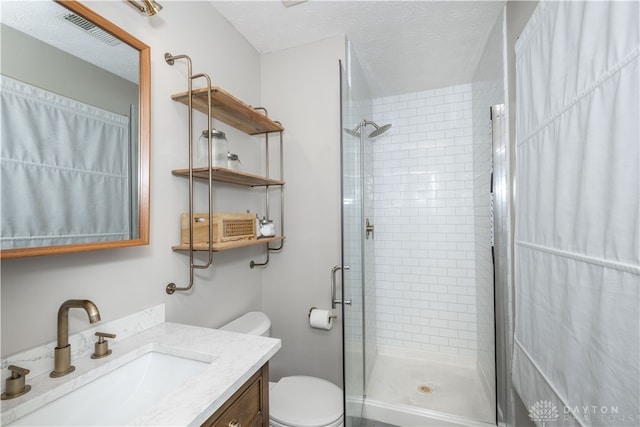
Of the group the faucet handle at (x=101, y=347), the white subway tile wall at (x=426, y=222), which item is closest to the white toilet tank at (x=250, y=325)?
the faucet handle at (x=101, y=347)

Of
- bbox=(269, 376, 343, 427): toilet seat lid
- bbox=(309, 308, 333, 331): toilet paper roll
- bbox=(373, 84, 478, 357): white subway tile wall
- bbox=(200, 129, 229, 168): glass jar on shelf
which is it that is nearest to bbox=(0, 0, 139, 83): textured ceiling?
bbox=(200, 129, 229, 168): glass jar on shelf

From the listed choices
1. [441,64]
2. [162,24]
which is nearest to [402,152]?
[441,64]

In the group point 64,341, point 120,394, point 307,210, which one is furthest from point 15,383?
point 307,210

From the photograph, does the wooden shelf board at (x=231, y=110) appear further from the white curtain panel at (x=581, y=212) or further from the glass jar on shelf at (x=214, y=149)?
the white curtain panel at (x=581, y=212)

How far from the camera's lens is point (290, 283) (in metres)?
1.87

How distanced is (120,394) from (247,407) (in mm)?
396

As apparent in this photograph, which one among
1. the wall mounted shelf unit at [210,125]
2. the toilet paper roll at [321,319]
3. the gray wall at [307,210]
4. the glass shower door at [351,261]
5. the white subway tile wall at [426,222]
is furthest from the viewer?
the white subway tile wall at [426,222]

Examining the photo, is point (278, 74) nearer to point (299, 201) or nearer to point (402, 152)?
point (299, 201)

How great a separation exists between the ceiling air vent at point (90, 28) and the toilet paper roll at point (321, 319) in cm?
157

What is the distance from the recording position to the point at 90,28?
0.90m

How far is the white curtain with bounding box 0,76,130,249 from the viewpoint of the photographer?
0.72m

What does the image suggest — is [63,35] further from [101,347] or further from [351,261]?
[351,261]

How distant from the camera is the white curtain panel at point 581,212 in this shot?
66 centimetres

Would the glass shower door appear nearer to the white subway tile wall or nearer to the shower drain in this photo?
the shower drain
